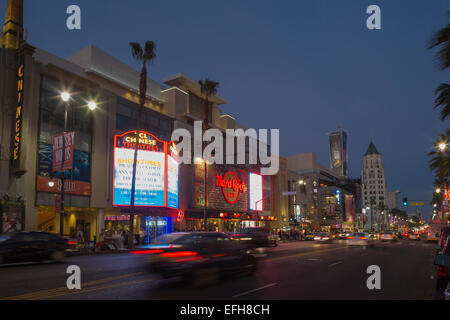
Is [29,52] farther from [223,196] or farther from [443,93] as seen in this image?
[223,196]

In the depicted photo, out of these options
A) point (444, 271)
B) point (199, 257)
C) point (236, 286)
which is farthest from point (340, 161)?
point (444, 271)

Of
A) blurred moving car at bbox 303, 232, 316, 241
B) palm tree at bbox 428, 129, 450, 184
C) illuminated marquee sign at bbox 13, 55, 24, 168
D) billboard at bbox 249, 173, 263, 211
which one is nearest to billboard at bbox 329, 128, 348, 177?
billboard at bbox 249, 173, 263, 211

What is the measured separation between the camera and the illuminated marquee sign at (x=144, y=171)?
37.9 metres

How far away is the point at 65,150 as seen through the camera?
2778 centimetres

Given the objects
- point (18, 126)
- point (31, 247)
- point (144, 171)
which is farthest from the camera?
point (144, 171)

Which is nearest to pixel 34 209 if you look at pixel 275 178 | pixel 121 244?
A: pixel 121 244

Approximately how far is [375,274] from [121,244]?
77.3 feet

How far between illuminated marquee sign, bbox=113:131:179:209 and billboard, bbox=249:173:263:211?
24886mm

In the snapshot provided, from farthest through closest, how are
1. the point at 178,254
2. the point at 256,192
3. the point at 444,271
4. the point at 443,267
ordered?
the point at 256,192 → the point at 178,254 → the point at 444,271 → the point at 443,267

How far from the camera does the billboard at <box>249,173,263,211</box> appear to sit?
6531 centimetres

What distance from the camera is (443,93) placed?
16609mm

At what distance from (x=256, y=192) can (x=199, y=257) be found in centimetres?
5625

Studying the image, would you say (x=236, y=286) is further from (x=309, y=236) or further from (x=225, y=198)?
(x=309, y=236)

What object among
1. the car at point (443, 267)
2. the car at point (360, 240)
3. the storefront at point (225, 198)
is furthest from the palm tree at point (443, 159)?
the storefront at point (225, 198)
